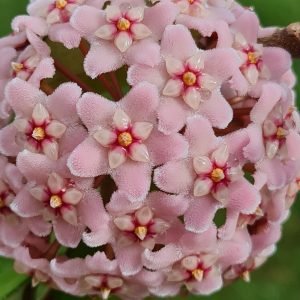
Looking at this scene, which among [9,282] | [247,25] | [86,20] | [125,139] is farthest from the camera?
[9,282]

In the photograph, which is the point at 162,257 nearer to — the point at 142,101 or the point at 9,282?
the point at 142,101

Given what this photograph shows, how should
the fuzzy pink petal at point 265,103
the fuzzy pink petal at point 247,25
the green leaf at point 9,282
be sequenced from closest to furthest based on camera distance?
the fuzzy pink petal at point 265,103 < the fuzzy pink petal at point 247,25 < the green leaf at point 9,282

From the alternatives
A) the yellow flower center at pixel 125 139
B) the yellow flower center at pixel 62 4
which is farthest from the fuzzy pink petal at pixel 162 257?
the yellow flower center at pixel 62 4

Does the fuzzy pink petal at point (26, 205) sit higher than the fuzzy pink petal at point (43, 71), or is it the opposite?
the fuzzy pink petal at point (43, 71)

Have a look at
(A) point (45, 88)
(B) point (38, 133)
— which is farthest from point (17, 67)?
(B) point (38, 133)

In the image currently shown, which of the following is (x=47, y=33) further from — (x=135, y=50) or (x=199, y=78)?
(x=199, y=78)

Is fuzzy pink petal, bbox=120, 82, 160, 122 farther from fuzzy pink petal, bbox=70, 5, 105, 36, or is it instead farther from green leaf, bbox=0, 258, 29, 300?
green leaf, bbox=0, 258, 29, 300

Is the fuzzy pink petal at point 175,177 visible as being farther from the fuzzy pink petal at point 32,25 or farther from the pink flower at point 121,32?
the fuzzy pink petal at point 32,25

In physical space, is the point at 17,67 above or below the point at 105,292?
above
